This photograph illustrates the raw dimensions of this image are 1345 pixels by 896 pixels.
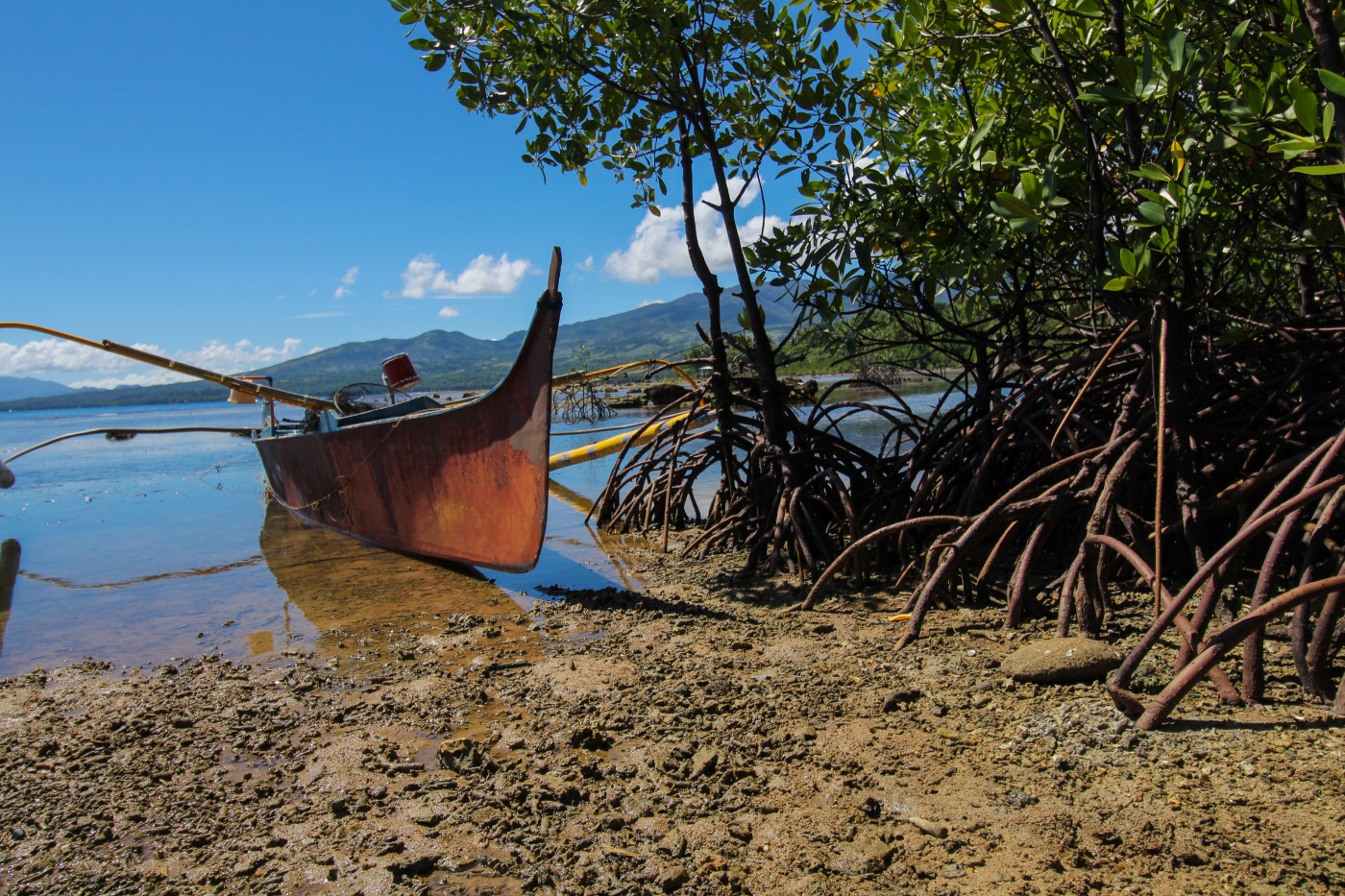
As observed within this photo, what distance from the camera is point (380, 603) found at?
17.4 feet

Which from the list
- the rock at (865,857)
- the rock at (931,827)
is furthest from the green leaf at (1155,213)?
the rock at (865,857)

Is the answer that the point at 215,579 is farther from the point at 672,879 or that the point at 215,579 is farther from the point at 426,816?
the point at 672,879

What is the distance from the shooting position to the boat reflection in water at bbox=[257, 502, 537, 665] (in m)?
4.33

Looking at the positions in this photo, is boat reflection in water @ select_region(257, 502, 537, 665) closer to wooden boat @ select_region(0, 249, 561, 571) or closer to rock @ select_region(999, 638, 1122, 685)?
wooden boat @ select_region(0, 249, 561, 571)

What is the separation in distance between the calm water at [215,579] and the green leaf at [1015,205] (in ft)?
11.2

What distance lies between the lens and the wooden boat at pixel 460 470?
5.12 m

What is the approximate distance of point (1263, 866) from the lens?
1.65 meters

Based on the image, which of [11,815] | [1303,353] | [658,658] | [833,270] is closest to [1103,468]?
[1303,353]

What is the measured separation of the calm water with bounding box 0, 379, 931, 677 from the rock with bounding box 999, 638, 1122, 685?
9.58ft

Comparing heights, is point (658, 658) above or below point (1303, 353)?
below

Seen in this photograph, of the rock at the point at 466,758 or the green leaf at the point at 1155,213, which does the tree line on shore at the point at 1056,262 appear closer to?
the green leaf at the point at 1155,213

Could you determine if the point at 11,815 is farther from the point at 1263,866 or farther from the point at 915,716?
the point at 1263,866

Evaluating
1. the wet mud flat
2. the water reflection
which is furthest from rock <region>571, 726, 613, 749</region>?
the water reflection

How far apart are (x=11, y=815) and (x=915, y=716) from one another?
3.05 m
